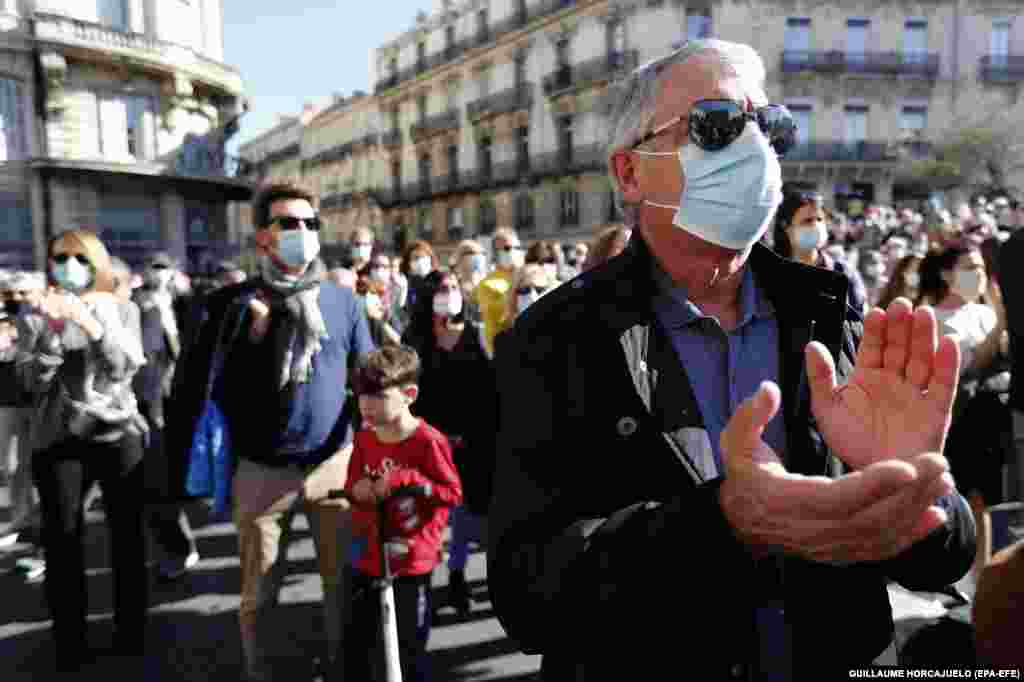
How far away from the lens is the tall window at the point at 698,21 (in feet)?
95.5

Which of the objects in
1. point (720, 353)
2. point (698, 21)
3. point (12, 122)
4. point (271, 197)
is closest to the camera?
point (720, 353)

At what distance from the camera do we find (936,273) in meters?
4.30

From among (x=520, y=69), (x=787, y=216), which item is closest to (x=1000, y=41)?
(x=520, y=69)

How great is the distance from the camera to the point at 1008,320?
2.86 metres

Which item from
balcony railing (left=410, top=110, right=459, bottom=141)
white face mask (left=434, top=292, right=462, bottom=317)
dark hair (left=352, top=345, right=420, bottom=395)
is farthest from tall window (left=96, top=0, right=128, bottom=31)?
balcony railing (left=410, top=110, right=459, bottom=141)

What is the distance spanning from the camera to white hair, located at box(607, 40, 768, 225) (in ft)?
4.94

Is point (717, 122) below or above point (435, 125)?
below

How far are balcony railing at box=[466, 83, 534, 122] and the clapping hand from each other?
35.0m

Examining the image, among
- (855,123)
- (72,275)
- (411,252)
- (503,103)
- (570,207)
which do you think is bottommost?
(72,275)

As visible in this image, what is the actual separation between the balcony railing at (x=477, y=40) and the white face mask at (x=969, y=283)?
30.9 metres

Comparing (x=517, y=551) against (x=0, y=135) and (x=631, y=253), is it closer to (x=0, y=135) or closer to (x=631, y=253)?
(x=631, y=253)

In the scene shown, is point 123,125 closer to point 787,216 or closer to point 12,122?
point 12,122

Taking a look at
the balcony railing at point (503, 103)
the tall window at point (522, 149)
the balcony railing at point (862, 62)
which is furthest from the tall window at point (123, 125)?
the balcony railing at point (503, 103)

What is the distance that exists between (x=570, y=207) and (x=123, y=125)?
95.6ft
